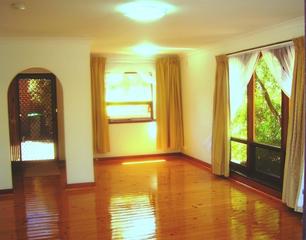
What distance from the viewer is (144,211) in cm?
427

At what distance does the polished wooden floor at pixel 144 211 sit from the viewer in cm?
362

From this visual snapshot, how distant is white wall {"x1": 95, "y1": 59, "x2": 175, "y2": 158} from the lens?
7645 mm

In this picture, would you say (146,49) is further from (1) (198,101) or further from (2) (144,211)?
(2) (144,211)

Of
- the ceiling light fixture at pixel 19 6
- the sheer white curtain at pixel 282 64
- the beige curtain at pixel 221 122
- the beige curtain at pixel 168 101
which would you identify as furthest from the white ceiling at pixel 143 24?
the beige curtain at pixel 168 101

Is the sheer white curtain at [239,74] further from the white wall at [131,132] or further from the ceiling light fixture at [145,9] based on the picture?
the white wall at [131,132]

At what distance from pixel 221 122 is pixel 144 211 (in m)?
2.33

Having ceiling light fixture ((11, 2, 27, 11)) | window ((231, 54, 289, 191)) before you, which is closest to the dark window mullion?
window ((231, 54, 289, 191))

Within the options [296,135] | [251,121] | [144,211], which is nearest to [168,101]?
[251,121]

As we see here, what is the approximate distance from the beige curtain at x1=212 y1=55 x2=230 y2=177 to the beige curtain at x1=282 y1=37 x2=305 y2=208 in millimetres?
1556

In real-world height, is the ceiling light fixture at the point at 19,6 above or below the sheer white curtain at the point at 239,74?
above

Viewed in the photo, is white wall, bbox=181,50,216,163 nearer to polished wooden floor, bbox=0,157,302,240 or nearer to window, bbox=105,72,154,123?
window, bbox=105,72,154,123

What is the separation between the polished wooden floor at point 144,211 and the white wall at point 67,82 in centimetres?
43

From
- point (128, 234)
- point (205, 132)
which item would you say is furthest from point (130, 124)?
point (128, 234)

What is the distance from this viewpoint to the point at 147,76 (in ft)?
25.8
